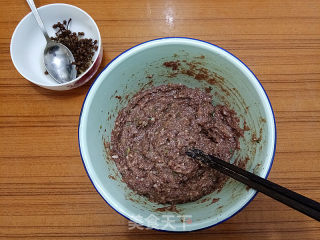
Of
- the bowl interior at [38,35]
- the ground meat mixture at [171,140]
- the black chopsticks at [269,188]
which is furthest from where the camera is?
the bowl interior at [38,35]

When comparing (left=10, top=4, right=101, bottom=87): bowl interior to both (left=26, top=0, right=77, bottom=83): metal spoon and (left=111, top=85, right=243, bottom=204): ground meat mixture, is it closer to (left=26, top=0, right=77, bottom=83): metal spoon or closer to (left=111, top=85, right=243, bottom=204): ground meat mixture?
(left=26, top=0, right=77, bottom=83): metal spoon

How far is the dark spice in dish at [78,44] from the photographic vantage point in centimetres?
124

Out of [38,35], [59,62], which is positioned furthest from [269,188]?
[38,35]

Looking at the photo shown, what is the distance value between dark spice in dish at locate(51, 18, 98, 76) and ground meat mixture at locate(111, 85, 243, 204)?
319 millimetres

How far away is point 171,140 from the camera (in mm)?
1054

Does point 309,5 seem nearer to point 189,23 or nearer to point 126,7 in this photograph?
point 189,23

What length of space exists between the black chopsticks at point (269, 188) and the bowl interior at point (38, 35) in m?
0.66

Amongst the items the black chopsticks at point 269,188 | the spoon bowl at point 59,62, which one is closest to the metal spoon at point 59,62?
the spoon bowl at point 59,62

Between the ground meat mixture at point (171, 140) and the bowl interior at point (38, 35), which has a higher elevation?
the bowl interior at point (38, 35)

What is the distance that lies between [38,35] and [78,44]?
218 millimetres

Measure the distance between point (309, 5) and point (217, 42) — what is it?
0.49 m

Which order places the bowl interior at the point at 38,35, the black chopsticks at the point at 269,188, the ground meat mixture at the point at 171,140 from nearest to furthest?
the black chopsticks at the point at 269,188
the ground meat mixture at the point at 171,140
the bowl interior at the point at 38,35

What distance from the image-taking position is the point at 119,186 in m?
0.99

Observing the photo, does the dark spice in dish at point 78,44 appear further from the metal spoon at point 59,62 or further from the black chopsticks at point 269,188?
the black chopsticks at point 269,188
